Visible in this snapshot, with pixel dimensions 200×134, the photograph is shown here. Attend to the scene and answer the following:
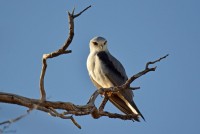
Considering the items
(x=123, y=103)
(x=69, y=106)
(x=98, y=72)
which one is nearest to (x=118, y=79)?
(x=98, y=72)

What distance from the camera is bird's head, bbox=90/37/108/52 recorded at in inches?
406

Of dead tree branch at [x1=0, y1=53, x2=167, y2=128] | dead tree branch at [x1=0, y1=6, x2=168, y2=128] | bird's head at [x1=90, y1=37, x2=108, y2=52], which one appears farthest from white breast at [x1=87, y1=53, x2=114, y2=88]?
dead tree branch at [x1=0, y1=6, x2=168, y2=128]

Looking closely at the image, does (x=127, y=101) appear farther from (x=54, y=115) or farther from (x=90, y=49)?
(x=54, y=115)

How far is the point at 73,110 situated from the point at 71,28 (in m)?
1.22

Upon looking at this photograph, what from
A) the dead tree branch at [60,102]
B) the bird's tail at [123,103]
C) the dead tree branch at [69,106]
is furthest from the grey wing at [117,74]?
the dead tree branch at [60,102]

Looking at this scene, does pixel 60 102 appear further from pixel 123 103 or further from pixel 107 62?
pixel 107 62

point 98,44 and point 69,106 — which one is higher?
point 98,44

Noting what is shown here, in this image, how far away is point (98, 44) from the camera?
1044 centimetres

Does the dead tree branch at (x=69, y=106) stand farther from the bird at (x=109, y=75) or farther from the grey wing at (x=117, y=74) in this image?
the grey wing at (x=117, y=74)

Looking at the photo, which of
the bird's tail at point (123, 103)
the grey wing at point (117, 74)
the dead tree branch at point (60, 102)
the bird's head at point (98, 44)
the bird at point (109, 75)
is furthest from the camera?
the bird's head at point (98, 44)

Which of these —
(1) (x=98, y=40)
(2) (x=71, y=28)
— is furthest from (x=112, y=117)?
(1) (x=98, y=40)

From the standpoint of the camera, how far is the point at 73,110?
6164mm

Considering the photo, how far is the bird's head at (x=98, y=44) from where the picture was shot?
1031cm

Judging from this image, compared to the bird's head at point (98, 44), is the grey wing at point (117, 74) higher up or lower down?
lower down
